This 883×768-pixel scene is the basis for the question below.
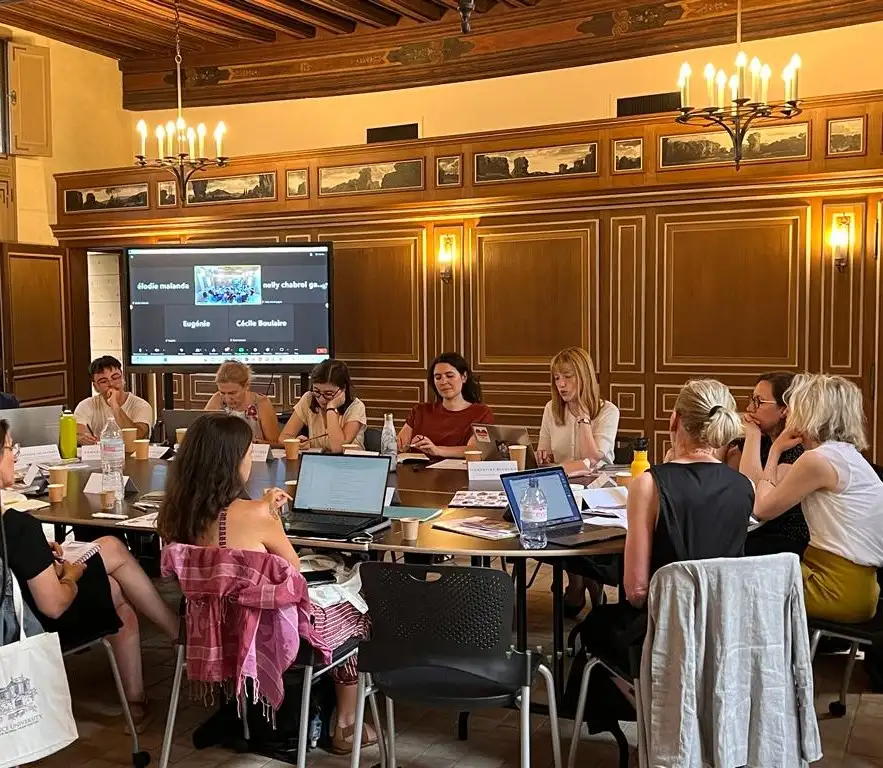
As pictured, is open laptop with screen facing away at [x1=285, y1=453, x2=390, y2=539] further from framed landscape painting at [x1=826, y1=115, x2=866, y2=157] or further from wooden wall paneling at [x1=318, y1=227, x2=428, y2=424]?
wooden wall paneling at [x1=318, y1=227, x2=428, y2=424]

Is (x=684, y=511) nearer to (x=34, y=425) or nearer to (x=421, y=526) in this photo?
(x=421, y=526)

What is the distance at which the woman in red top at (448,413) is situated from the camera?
537 cm

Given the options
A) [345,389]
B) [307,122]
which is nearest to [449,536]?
[345,389]

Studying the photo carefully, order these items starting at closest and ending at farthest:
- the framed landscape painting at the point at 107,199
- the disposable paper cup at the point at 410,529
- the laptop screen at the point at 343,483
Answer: the disposable paper cup at the point at 410,529 < the laptop screen at the point at 343,483 < the framed landscape painting at the point at 107,199

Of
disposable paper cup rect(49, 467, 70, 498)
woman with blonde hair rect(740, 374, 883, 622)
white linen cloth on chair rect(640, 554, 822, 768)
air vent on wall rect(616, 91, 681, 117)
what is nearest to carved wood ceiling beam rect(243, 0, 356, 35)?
air vent on wall rect(616, 91, 681, 117)

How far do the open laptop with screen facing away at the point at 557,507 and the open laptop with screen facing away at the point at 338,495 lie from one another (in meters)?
0.47

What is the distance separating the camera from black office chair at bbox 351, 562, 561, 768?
8.79ft

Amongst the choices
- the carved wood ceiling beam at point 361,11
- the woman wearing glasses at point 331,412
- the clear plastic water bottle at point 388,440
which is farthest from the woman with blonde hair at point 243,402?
the carved wood ceiling beam at point 361,11

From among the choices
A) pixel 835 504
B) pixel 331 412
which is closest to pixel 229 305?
pixel 331 412

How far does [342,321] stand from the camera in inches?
362

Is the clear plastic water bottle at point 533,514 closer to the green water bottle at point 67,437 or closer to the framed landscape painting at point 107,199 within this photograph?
the green water bottle at point 67,437

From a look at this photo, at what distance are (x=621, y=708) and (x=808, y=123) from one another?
5.22m

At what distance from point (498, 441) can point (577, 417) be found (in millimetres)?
407

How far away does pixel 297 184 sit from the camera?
9.08 metres
